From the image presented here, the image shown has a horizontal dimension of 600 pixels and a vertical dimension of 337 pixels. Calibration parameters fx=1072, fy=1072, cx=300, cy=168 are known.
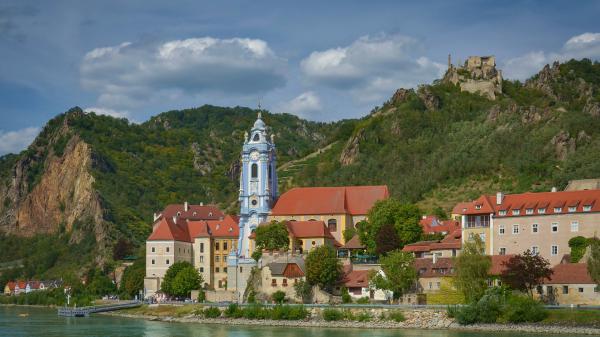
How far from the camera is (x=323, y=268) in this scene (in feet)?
266

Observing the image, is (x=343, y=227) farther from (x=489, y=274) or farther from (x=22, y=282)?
(x=22, y=282)

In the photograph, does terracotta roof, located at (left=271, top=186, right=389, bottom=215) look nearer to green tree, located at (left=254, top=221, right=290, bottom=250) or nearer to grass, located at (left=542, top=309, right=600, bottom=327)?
green tree, located at (left=254, top=221, right=290, bottom=250)

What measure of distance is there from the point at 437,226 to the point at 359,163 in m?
48.5

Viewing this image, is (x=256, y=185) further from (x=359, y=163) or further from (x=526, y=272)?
(x=359, y=163)

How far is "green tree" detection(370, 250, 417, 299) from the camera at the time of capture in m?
75.9

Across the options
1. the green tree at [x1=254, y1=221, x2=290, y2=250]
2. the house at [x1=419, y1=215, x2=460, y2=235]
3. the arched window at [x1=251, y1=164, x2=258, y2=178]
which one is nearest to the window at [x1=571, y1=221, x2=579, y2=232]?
the house at [x1=419, y1=215, x2=460, y2=235]

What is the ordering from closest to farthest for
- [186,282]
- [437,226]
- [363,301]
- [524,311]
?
[524,311] < [363,301] < [437,226] < [186,282]

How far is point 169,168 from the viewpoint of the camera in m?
192

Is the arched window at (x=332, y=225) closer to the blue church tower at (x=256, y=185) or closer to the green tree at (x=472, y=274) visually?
the blue church tower at (x=256, y=185)

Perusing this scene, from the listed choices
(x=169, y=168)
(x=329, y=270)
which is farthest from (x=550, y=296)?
(x=169, y=168)

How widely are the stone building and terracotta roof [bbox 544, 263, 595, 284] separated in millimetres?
78742

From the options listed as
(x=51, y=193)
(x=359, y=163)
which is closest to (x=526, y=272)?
(x=359, y=163)

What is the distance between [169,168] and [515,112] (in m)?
78.8

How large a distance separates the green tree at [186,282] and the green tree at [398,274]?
21.2m
